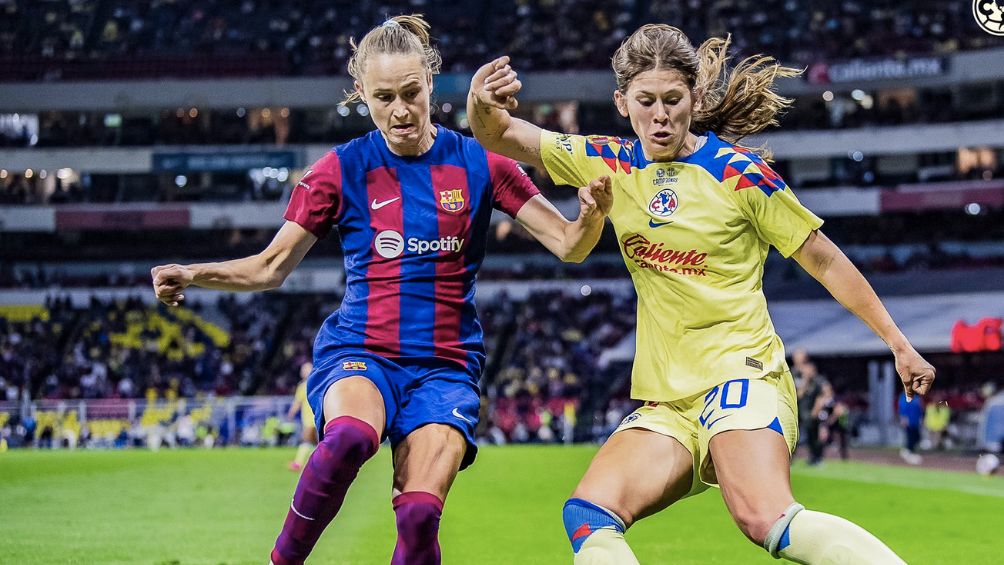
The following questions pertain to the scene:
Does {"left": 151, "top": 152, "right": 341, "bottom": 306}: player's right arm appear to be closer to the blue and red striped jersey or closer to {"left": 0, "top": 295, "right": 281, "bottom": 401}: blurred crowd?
the blue and red striped jersey

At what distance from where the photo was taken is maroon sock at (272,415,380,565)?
15.6 ft

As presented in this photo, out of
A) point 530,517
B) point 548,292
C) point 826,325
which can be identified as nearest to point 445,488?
point 530,517

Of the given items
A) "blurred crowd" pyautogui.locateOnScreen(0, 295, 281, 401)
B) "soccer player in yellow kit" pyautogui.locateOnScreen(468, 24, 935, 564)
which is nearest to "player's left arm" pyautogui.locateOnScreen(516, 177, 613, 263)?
"soccer player in yellow kit" pyautogui.locateOnScreen(468, 24, 935, 564)

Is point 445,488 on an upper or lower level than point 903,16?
lower

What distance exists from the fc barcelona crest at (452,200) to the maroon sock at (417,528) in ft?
4.15

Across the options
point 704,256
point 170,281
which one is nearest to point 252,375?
point 170,281

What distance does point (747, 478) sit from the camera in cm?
459

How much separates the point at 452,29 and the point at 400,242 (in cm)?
4566

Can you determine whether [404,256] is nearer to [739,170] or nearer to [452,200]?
[452,200]

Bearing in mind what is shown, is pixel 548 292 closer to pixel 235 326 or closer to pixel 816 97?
pixel 235 326

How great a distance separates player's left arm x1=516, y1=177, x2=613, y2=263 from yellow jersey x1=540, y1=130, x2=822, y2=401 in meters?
0.14

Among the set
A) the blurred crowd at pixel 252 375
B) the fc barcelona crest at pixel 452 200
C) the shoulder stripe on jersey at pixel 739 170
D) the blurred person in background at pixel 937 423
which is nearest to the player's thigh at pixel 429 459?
the fc barcelona crest at pixel 452 200

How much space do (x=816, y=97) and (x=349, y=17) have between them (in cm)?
1868

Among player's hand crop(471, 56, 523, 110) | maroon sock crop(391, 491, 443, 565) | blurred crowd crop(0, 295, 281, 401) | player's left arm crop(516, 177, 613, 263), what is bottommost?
blurred crowd crop(0, 295, 281, 401)
